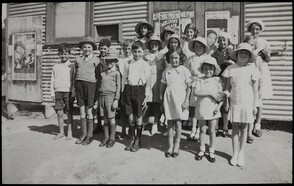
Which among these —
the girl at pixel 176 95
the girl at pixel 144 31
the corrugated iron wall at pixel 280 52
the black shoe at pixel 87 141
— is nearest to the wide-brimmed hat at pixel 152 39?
the girl at pixel 144 31

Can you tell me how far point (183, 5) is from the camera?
21.3 feet

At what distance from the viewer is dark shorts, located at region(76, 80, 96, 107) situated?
4.50 m

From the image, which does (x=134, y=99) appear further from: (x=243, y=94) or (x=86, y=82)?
(x=243, y=94)

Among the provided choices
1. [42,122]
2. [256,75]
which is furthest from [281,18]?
[42,122]

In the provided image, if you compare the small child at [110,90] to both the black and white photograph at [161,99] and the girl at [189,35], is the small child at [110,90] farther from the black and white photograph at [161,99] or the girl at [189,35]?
the girl at [189,35]

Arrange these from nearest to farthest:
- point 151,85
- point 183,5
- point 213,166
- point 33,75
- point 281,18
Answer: point 213,166
point 151,85
point 281,18
point 183,5
point 33,75

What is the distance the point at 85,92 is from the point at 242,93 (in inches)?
113

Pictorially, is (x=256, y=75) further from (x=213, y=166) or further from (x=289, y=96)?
(x=289, y=96)

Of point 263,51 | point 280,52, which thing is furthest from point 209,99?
point 280,52

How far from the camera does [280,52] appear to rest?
230 inches

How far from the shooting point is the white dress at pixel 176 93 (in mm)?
3826

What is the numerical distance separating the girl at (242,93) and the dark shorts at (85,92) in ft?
8.29

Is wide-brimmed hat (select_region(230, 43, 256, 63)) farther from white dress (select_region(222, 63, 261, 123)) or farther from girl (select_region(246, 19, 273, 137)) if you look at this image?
girl (select_region(246, 19, 273, 137))

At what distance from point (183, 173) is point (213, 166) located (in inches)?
21.8
